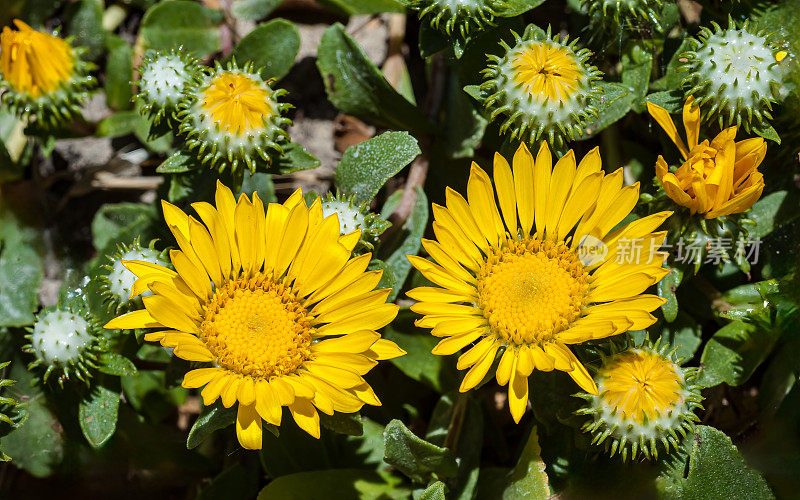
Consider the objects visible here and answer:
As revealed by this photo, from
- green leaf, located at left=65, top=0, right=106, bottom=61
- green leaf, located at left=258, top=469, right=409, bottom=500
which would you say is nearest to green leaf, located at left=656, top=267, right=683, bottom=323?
green leaf, located at left=258, top=469, right=409, bottom=500

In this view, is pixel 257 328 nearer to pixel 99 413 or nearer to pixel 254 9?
pixel 99 413

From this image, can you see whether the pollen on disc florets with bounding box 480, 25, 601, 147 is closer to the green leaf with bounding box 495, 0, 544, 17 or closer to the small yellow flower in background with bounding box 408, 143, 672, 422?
the small yellow flower in background with bounding box 408, 143, 672, 422

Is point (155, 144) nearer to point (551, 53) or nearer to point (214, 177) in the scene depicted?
point (214, 177)

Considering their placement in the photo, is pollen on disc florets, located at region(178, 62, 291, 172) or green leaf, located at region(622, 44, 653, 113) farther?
green leaf, located at region(622, 44, 653, 113)

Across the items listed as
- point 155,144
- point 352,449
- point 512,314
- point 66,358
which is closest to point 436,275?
point 512,314

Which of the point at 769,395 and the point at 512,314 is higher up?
the point at 512,314

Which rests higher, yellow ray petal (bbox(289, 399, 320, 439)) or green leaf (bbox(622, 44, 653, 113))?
green leaf (bbox(622, 44, 653, 113))
